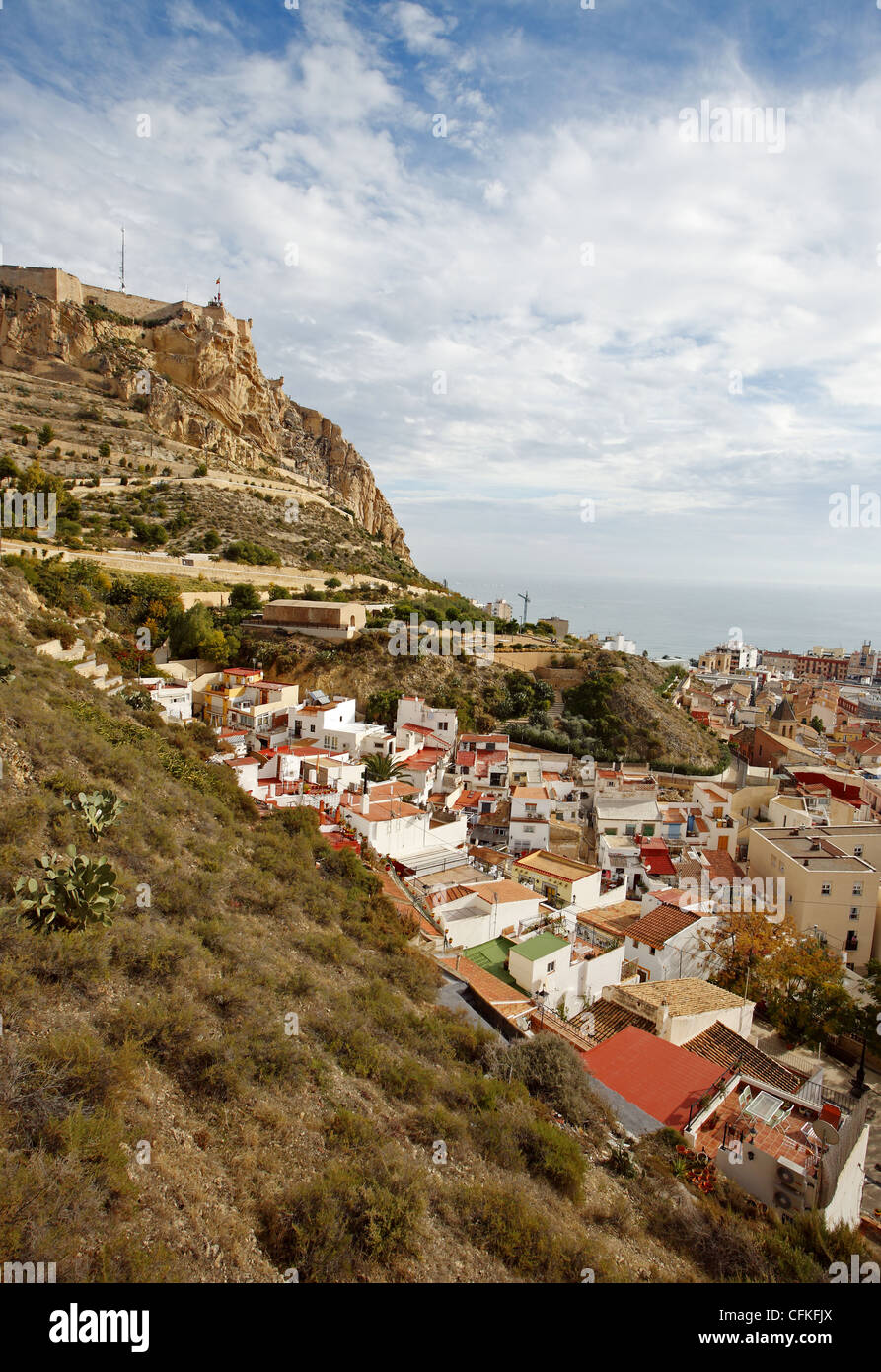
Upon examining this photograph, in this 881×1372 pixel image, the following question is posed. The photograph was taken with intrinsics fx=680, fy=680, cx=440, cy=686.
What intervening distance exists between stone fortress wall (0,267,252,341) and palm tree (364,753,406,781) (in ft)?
139

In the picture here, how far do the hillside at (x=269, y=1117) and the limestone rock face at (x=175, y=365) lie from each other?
4227 cm

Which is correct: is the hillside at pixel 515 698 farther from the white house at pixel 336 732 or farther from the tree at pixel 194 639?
the white house at pixel 336 732

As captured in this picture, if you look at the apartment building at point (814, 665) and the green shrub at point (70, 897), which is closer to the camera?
the green shrub at point (70, 897)

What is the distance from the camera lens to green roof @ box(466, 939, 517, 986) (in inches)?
427

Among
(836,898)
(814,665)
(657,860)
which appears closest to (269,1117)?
(836,898)

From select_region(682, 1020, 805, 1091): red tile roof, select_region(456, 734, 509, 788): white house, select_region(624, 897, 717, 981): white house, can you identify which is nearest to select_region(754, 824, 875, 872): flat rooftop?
select_region(624, 897, 717, 981): white house

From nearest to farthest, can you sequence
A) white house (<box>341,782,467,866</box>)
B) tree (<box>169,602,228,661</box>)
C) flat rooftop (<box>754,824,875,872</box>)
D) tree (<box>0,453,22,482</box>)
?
white house (<box>341,782,467,866</box>)
flat rooftop (<box>754,824,875,872</box>)
tree (<box>169,602,228,661</box>)
tree (<box>0,453,22,482</box>)

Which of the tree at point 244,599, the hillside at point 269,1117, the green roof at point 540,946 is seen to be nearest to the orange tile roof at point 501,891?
the green roof at point 540,946

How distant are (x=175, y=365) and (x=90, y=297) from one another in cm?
677

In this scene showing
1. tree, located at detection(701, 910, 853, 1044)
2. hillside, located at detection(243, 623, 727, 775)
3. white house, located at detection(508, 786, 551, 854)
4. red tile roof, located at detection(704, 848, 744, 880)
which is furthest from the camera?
hillside, located at detection(243, 623, 727, 775)

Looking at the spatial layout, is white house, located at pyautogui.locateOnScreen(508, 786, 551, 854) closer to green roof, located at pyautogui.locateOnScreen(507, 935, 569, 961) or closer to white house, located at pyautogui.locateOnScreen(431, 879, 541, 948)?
white house, located at pyautogui.locateOnScreen(431, 879, 541, 948)

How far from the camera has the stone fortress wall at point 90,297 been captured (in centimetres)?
4366

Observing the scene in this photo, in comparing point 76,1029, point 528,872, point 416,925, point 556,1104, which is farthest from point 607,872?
point 76,1029

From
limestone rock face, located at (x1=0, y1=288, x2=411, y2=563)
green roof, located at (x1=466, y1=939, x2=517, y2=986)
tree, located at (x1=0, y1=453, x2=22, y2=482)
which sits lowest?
green roof, located at (x1=466, y1=939, x2=517, y2=986)
